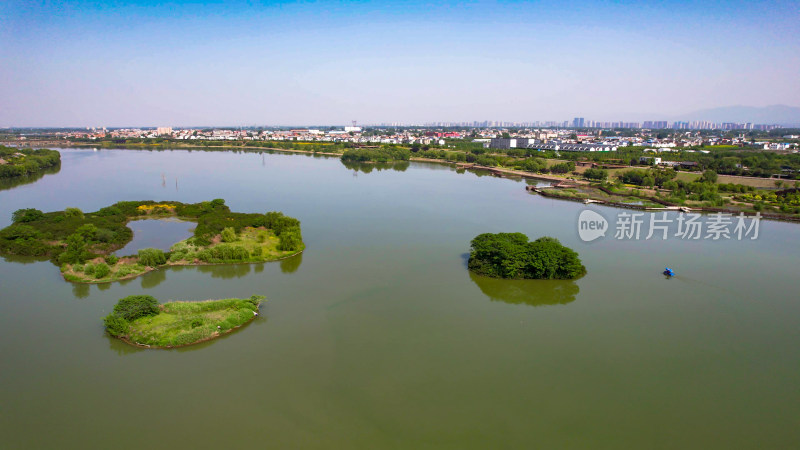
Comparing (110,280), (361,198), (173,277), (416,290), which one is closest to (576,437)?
(416,290)

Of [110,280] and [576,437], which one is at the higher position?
[110,280]

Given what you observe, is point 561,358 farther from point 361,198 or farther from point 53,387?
point 361,198

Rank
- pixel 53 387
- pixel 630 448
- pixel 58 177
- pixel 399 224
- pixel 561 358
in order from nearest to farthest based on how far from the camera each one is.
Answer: pixel 630 448 < pixel 53 387 < pixel 561 358 < pixel 399 224 < pixel 58 177

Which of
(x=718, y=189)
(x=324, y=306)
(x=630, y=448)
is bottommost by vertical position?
(x=630, y=448)

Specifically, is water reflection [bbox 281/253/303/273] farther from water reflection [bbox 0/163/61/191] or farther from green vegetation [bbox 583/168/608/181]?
water reflection [bbox 0/163/61/191]

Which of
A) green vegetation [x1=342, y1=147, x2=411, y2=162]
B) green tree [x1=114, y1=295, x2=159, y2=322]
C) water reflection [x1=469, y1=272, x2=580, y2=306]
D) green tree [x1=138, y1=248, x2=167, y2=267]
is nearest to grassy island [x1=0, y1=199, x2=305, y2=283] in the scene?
green tree [x1=138, y1=248, x2=167, y2=267]

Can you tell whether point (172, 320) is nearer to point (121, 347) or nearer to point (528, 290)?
point (121, 347)
